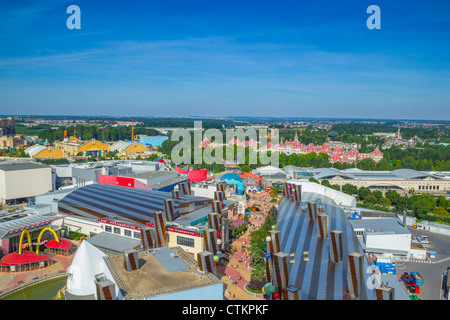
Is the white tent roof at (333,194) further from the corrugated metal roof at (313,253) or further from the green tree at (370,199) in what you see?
the corrugated metal roof at (313,253)

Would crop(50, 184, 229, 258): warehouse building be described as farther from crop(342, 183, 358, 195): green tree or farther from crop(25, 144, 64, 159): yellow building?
crop(25, 144, 64, 159): yellow building

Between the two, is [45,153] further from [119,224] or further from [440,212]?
[440,212]

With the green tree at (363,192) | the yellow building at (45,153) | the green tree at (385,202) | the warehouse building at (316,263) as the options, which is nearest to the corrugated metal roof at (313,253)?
the warehouse building at (316,263)

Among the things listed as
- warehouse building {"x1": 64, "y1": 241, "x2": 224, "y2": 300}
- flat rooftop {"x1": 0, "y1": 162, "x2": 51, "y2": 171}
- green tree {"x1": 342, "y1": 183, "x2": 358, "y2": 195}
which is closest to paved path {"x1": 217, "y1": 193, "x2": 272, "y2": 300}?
warehouse building {"x1": 64, "y1": 241, "x2": 224, "y2": 300}
